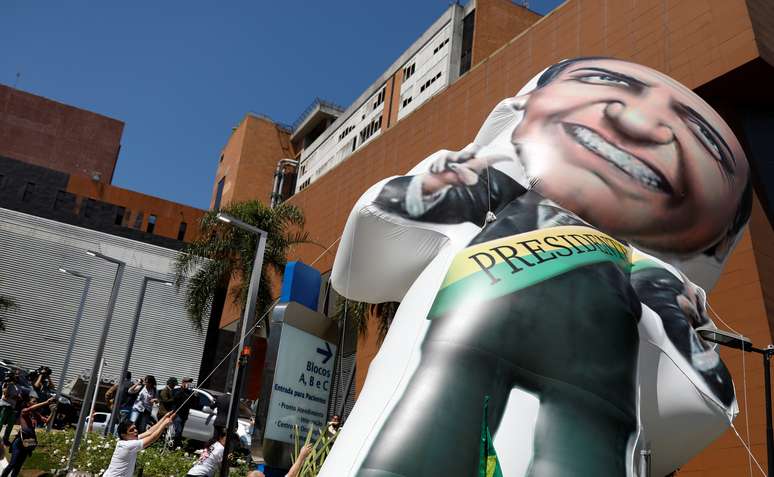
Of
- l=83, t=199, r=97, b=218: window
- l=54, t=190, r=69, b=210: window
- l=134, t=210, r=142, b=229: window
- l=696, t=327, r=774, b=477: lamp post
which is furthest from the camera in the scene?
l=134, t=210, r=142, b=229: window

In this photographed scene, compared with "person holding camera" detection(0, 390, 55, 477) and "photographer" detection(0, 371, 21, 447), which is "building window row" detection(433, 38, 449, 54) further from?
"person holding camera" detection(0, 390, 55, 477)

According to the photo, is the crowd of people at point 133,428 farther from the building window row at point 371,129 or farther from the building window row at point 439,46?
the building window row at point 439,46

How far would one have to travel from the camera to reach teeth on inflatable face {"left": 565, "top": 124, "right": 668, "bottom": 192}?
7.95m

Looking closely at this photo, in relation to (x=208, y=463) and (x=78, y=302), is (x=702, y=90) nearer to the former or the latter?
(x=208, y=463)

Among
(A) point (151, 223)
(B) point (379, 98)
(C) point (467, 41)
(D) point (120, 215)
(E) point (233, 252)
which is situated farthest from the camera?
(A) point (151, 223)

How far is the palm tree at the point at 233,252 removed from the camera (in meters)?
29.1

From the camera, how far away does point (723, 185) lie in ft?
29.1

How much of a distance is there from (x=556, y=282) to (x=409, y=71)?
34623mm

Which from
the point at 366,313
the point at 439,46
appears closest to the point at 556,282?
the point at 366,313

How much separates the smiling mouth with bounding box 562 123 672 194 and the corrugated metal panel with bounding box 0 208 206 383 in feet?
120

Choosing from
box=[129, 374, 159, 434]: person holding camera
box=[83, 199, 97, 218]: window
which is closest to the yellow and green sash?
box=[129, 374, 159, 434]: person holding camera

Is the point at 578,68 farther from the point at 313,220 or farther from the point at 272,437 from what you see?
the point at 313,220

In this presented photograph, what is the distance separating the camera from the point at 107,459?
13.2 metres

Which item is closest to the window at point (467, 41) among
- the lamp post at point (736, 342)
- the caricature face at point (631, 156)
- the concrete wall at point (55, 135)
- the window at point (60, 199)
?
the window at point (60, 199)
